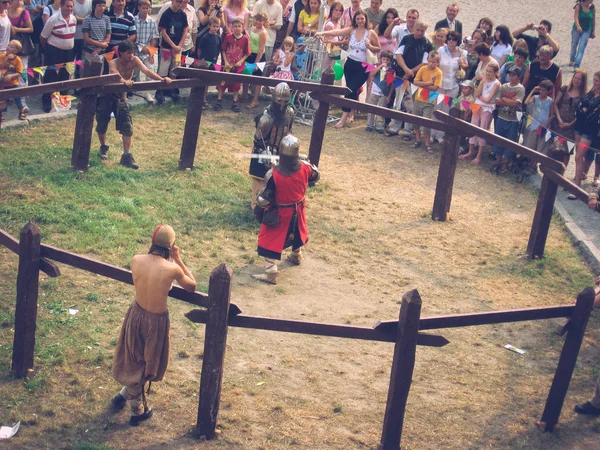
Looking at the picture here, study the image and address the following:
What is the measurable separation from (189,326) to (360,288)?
2106 millimetres

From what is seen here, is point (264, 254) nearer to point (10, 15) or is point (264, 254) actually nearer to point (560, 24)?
point (10, 15)

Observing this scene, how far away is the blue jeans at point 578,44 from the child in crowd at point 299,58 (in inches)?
249

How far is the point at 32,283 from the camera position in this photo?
6.75m

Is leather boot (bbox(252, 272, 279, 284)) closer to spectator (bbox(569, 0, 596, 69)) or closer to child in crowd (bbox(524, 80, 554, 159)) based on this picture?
child in crowd (bbox(524, 80, 554, 159))

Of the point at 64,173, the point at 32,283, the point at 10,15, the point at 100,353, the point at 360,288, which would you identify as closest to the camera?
the point at 32,283

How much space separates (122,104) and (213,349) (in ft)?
19.6

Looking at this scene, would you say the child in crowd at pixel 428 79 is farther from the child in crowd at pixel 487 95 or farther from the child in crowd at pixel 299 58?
the child in crowd at pixel 299 58

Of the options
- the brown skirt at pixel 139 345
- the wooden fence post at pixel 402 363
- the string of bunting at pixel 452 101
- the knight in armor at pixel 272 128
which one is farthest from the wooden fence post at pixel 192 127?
the wooden fence post at pixel 402 363

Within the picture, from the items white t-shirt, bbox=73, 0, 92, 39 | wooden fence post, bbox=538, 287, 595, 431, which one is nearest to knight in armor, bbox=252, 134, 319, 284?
wooden fence post, bbox=538, 287, 595, 431

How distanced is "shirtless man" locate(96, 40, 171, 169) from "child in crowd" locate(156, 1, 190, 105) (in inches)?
103

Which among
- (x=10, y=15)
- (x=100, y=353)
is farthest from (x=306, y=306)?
(x=10, y=15)

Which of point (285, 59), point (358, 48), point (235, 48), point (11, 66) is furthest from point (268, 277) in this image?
point (358, 48)

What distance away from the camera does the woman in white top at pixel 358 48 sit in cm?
1435

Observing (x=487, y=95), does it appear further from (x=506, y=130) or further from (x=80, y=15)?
(x=80, y=15)
